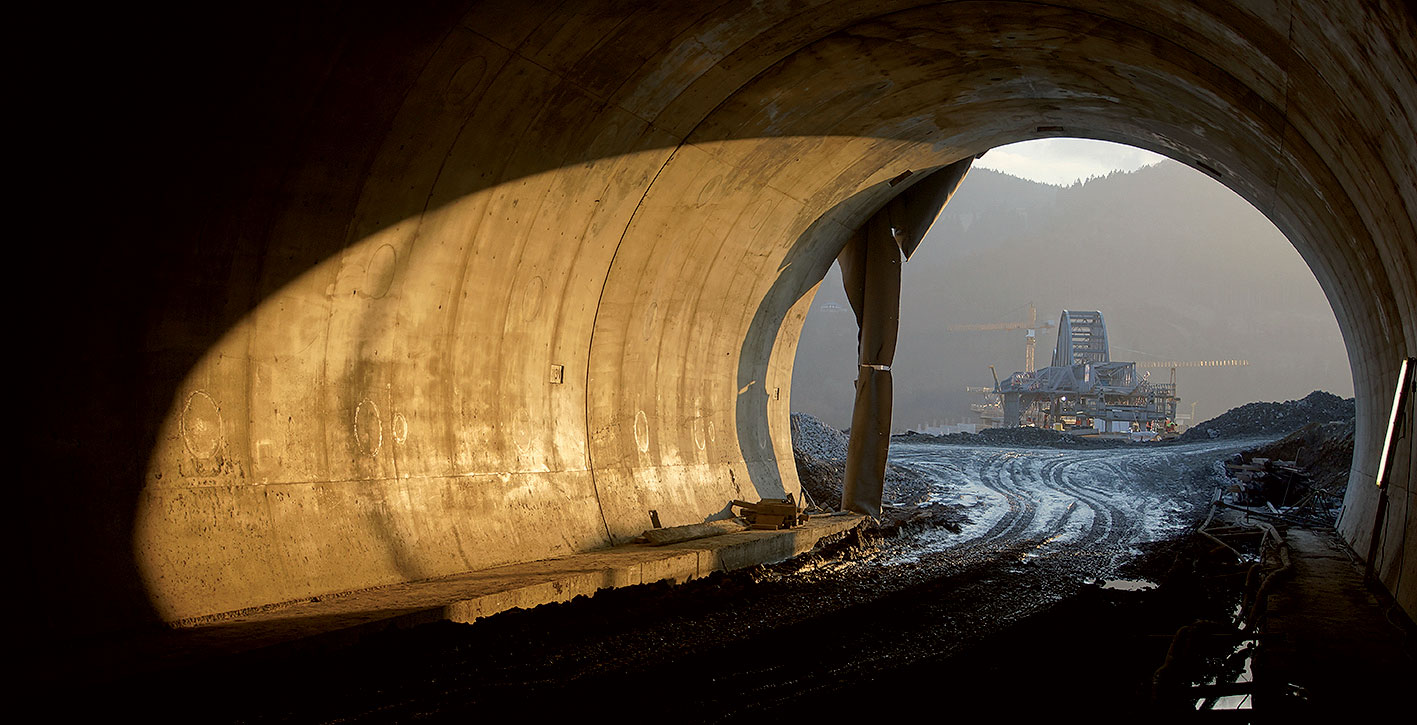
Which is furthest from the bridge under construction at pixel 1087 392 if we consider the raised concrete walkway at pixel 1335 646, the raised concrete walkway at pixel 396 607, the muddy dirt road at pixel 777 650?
the raised concrete walkway at pixel 396 607

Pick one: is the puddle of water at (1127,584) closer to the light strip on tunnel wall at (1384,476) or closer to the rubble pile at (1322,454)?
the light strip on tunnel wall at (1384,476)

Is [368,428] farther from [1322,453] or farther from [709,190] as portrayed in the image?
[1322,453]

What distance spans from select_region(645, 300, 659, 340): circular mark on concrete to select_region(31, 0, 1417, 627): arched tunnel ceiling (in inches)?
1.7

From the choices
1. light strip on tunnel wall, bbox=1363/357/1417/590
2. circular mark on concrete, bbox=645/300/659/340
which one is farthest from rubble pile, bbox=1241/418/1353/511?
circular mark on concrete, bbox=645/300/659/340

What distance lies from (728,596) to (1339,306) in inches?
313

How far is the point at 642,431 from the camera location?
10.5 m

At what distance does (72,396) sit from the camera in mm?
5191

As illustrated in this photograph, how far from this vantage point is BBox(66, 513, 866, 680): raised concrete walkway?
15.9ft

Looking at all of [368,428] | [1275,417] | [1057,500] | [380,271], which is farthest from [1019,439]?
[380,271]

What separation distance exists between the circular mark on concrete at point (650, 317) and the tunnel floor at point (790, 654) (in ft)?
9.32

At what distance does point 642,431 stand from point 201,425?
17.0 feet

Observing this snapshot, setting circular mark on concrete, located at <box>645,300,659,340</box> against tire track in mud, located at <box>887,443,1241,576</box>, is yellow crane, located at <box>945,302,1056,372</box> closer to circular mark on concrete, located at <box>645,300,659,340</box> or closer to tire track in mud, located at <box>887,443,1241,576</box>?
tire track in mud, located at <box>887,443,1241,576</box>

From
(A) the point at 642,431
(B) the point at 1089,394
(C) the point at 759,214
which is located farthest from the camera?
(B) the point at 1089,394

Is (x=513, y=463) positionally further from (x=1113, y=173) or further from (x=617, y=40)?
(x=1113, y=173)
